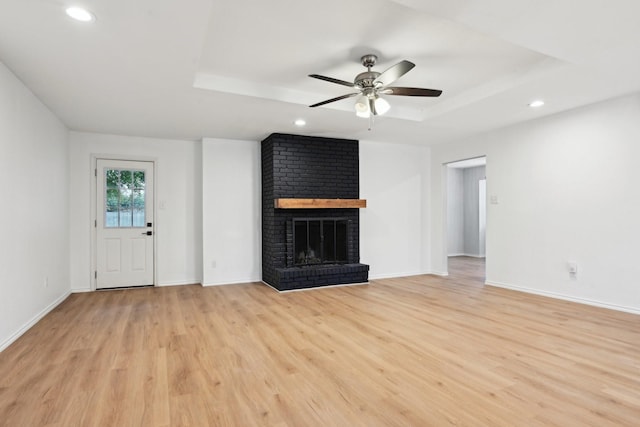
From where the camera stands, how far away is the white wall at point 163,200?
5070mm

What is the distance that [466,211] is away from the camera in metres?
9.36

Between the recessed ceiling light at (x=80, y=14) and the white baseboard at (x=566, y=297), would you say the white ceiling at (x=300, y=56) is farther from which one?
the white baseboard at (x=566, y=297)

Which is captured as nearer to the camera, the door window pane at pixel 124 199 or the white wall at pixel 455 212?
the door window pane at pixel 124 199

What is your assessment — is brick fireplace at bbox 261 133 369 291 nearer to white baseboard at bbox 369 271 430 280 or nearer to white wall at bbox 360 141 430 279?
white wall at bbox 360 141 430 279

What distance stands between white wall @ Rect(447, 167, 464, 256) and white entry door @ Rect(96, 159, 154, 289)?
7.23 metres

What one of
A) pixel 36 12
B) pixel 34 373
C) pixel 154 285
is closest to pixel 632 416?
pixel 34 373

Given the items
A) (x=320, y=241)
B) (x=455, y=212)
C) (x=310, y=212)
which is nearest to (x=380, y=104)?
(x=310, y=212)

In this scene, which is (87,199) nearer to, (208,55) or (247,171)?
(247,171)

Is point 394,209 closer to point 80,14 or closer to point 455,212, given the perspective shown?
point 455,212

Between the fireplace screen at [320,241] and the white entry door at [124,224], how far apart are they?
2333 millimetres

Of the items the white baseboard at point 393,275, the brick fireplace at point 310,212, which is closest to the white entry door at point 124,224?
the brick fireplace at point 310,212

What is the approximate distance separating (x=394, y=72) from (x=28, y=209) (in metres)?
3.64

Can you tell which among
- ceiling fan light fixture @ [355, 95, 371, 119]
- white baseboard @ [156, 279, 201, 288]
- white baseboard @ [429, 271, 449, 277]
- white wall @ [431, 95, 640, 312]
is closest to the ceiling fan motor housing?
ceiling fan light fixture @ [355, 95, 371, 119]

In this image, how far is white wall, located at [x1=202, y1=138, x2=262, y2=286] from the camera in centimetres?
546
